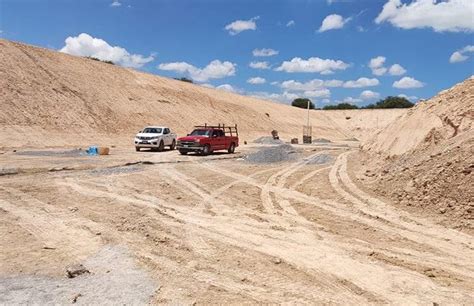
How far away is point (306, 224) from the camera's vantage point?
10.3 meters

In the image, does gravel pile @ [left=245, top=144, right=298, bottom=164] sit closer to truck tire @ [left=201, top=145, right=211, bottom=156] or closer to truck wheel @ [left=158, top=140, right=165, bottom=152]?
truck tire @ [left=201, top=145, right=211, bottom=156]

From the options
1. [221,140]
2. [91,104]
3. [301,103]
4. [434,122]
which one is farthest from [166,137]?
[301,103]

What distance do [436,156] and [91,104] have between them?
38.8 m

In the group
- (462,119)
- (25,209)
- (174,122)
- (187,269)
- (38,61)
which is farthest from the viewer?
(174,122)

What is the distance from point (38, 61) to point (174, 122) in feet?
50.3

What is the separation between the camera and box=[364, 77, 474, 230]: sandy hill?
10.8 m

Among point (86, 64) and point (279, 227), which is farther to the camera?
point (86, 64)

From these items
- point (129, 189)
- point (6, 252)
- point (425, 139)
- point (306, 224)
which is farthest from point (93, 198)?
point (425, 139)

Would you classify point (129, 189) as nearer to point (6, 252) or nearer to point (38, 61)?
point (6, 252)

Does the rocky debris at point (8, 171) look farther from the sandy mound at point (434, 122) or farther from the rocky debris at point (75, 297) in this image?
the sandy mound at point (434, 122)

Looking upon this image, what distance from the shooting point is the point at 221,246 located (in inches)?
326

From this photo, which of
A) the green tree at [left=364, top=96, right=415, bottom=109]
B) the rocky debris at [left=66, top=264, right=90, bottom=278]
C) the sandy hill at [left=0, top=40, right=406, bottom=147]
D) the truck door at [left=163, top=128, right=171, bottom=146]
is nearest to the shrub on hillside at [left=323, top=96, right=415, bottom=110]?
the green tree at [left=364, top=96, right=415, bottom=109]

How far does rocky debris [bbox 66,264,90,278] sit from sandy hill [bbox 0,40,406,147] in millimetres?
23499

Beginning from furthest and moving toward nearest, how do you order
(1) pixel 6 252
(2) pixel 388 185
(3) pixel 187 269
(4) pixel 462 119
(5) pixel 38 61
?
1. (5) pixel 38 61
2. (4) pixel 462 119
3. (2) pixel 388 185
4. (1) pixel 6 252
5. (3) pixel 187 269
